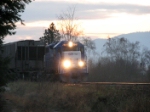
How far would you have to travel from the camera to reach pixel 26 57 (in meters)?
43.9

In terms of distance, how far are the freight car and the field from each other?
16639 millimetres

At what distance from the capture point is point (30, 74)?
138 ft

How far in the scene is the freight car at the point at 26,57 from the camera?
1703 inches

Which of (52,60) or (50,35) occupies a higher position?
(50,35)

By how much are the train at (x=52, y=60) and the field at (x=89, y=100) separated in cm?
819

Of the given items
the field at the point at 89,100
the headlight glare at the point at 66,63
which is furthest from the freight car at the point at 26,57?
the field at the point at 89,100

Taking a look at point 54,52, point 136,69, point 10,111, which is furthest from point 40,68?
point 10,111

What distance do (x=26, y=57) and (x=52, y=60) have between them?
7083 mm

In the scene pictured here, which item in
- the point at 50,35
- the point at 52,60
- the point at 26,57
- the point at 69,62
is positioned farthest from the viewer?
the point at 50,35

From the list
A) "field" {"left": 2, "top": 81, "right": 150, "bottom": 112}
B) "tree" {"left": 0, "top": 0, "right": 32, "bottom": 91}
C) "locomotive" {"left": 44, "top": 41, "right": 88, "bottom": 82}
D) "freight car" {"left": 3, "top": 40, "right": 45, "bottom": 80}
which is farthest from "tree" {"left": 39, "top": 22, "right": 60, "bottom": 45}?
"tree" {"left": 0, "top": 0, "right": 32, "bottom": 91}

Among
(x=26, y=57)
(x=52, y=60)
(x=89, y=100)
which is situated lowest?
(x=89, y=100)

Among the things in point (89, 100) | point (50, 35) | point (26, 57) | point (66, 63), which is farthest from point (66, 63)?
point (50, 35)

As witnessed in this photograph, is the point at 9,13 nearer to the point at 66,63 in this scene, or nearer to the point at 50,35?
the point at 66,63

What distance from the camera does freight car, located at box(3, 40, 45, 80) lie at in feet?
142
